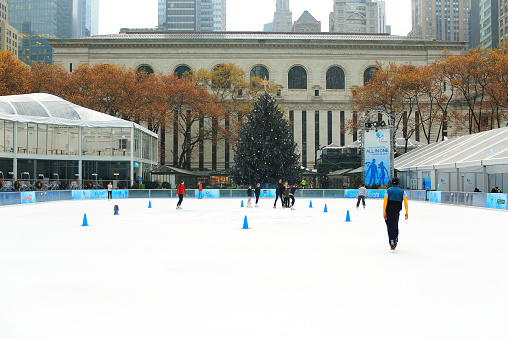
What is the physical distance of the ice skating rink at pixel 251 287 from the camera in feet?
18.4

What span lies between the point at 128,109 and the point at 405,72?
3297cm

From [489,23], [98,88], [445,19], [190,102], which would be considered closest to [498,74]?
[190,102]

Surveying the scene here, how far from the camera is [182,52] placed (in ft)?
257

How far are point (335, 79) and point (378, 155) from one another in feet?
121

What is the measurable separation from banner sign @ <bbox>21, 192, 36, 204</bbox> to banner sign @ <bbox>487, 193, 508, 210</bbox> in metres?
30.8

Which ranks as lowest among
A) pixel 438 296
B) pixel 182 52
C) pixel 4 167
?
pixel 438 296

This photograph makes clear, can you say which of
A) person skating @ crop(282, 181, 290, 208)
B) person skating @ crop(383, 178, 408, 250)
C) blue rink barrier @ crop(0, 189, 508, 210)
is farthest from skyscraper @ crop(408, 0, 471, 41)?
Result: person skating @ crop(383, 178, 408, 250)

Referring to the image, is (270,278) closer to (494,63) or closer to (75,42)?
(494,63)

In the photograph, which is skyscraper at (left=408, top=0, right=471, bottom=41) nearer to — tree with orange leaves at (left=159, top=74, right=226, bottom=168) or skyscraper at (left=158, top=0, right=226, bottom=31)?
skyscraper at (left=158, top=0, right=226, bottom=31)

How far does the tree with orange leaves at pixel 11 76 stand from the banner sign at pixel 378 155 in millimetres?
37524

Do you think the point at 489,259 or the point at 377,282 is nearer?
the point at 377,282

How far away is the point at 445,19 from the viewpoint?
195m

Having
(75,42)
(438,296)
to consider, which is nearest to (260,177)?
(438,296)

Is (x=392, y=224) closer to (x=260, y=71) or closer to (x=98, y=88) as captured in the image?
(x=98, y=88)
